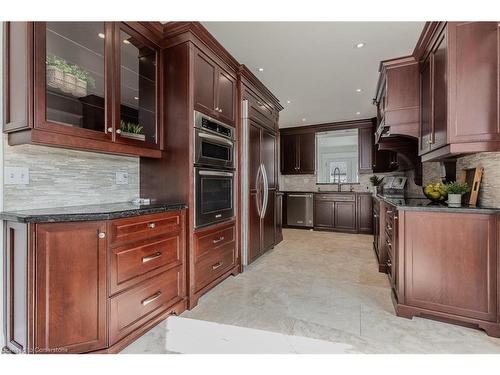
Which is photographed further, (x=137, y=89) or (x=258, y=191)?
(x=258, y=191)

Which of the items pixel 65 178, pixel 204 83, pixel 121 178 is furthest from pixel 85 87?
pixel 204 83

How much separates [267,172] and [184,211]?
6.38ft

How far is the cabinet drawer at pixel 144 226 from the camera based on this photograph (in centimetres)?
155

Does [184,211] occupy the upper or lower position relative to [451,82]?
lower

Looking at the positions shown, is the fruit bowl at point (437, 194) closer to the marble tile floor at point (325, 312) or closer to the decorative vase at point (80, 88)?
the marble tile floor at point (325, 312)

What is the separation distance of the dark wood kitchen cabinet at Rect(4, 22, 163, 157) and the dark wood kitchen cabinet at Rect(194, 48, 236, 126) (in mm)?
340

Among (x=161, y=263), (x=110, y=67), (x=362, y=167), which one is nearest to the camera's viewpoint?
(x=110, y=67)

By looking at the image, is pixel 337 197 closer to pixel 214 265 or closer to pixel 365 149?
pixel 365 149

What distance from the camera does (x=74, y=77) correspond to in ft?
5.42

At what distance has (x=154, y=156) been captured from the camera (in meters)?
2.20

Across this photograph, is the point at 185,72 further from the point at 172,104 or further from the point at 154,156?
the point at 154,156

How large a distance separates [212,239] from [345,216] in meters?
3.93

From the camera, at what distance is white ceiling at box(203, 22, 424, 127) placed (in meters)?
2.31
